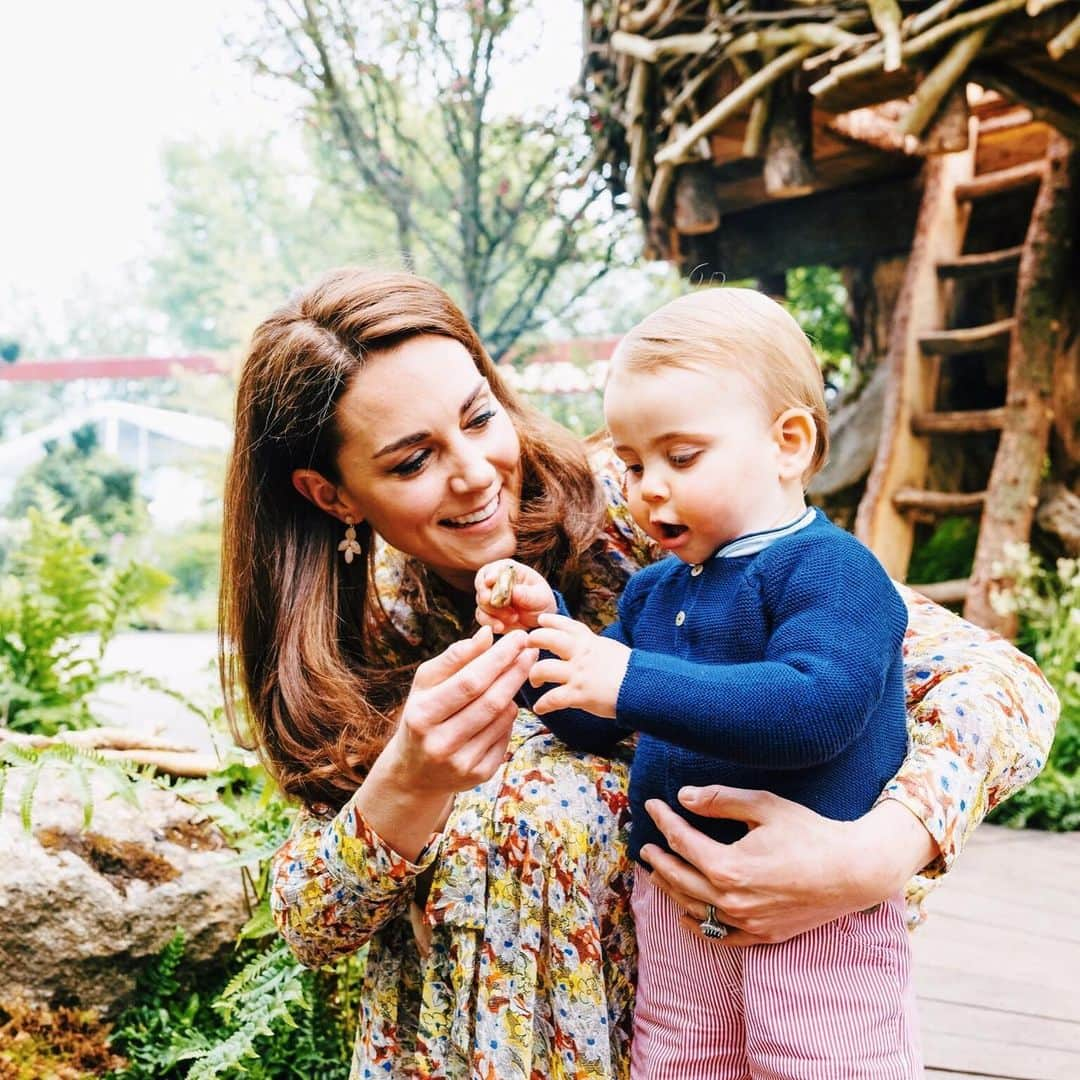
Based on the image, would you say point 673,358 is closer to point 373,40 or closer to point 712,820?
point 712,820

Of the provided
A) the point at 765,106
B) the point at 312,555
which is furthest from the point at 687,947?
the point at 765,106

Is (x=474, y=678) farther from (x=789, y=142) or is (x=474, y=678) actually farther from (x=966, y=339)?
(x=966, y=339)

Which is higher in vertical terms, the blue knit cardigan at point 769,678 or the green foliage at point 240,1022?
the blue knit cardigan at point 769,678

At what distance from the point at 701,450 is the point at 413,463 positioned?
0.51 meters

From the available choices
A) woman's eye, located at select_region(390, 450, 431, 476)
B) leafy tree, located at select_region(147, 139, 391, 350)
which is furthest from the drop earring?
leafy tree, located at select_region(147, 139, 391, 350)

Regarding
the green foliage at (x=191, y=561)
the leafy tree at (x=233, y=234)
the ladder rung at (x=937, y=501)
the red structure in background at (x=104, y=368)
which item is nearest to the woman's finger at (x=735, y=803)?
the ladder rung at (x=937, y=501)

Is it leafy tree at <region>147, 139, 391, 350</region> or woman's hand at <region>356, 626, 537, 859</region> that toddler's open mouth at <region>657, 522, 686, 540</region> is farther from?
leafy tree at <region>147, 139, 391, 350</region>

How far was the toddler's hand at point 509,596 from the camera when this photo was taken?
1.38 metres

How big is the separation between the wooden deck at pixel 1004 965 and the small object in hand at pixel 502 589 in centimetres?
132

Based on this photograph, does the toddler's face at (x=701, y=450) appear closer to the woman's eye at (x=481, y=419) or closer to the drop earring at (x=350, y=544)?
the woman's eye at (x=481, y=419)

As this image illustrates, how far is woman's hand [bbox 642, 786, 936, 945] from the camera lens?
120cm

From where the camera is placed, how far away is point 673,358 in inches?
50.5

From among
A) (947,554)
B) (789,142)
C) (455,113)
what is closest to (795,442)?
(789,142)

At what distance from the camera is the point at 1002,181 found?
14.4 ft
